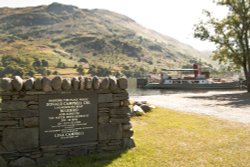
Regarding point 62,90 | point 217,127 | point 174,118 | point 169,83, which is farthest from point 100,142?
point 169,83

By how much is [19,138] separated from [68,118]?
5.36 feet

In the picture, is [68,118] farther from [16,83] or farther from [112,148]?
[16,83]

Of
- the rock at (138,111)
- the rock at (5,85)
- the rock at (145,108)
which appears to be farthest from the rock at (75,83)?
the rock at (145,108)

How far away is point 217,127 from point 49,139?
8.46m

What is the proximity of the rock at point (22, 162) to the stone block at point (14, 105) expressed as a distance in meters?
1.51

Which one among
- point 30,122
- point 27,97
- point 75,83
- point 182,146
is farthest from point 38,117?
point 182,146

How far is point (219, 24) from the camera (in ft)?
143

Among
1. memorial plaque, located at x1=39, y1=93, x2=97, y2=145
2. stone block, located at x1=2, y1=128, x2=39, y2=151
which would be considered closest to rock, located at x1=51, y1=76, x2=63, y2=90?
memorial plaque, located at x1=39, y1=93, x2=97, y2=145

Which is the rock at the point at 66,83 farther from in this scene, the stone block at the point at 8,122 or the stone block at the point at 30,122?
the stone block at the point at 8,122

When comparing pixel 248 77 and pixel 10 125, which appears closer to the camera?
pixel 10 125

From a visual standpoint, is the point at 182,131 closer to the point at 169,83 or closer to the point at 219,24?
the point at 219,24

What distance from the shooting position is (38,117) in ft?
34.1

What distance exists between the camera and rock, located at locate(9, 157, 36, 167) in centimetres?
999

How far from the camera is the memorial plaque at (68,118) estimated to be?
1052 cm
